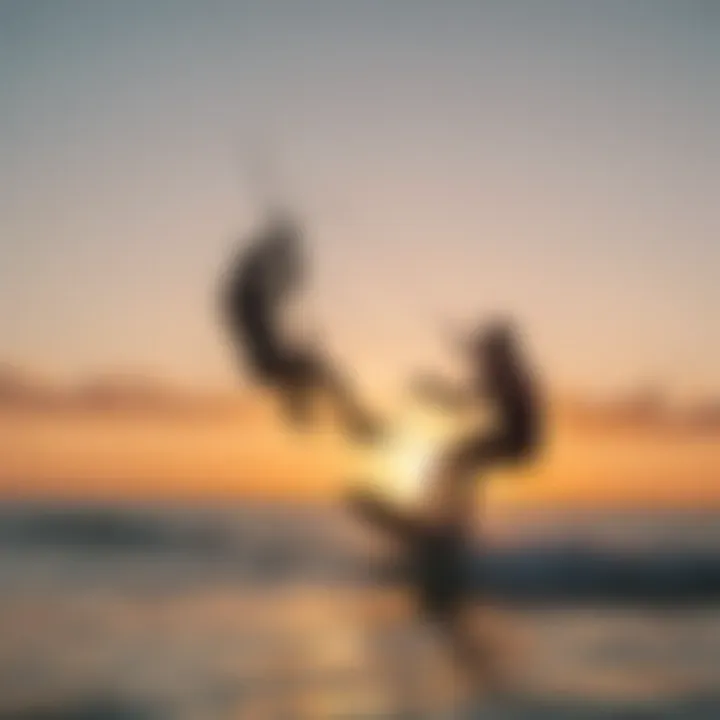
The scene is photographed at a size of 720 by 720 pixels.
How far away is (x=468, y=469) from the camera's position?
105 inches

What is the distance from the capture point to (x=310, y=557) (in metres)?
3.06

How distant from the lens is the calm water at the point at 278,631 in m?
2.48

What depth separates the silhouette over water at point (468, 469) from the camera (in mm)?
2633

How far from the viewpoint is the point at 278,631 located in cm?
277

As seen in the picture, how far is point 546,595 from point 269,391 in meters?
1.09

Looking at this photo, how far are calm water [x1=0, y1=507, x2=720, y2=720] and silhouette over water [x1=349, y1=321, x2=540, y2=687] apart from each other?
0.24 ft

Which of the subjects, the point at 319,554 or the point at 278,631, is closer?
the point at 278,631

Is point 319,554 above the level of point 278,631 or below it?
above

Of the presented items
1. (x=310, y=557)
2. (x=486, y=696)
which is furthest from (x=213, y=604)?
(x=486, y=696)

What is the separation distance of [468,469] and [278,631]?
632 mm

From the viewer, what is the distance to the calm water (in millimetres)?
2484

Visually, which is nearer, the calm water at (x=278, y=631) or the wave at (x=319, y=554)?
the calm water at (x=278, y=631)

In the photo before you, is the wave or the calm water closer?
the calm water

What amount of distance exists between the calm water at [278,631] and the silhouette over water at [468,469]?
72mm
